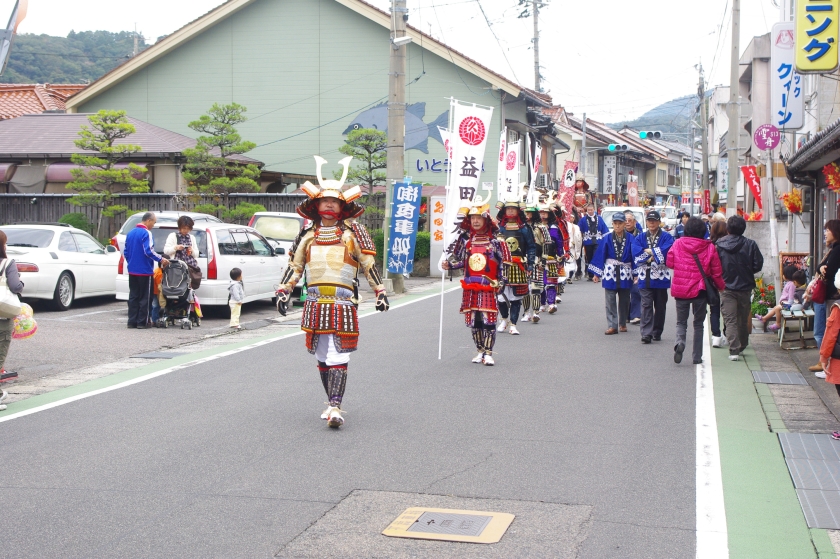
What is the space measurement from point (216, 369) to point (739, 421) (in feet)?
19.2

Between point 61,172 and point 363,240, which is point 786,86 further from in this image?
point 61,172

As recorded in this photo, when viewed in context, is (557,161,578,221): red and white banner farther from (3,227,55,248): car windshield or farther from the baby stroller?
(3,227,55,248): car windshield

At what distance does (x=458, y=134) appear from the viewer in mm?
15695

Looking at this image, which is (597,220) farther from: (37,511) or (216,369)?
(37,511)

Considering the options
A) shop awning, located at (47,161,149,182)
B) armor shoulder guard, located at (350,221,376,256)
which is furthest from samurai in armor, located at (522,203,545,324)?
shop awning, located at (47,161,149,182)

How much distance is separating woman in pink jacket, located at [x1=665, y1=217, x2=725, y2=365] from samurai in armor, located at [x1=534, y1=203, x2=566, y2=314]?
15.3 ft

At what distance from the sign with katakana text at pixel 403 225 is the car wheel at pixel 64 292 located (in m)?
7.00

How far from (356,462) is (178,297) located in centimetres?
892

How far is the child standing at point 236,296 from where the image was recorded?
48.3 feet

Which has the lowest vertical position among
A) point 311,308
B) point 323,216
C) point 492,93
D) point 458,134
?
point 311,308

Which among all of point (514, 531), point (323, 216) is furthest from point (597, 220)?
point (514, 531)

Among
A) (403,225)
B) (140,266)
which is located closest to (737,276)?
(140,266)

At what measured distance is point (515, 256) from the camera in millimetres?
13531

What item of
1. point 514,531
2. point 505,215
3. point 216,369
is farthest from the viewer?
point 505,215
